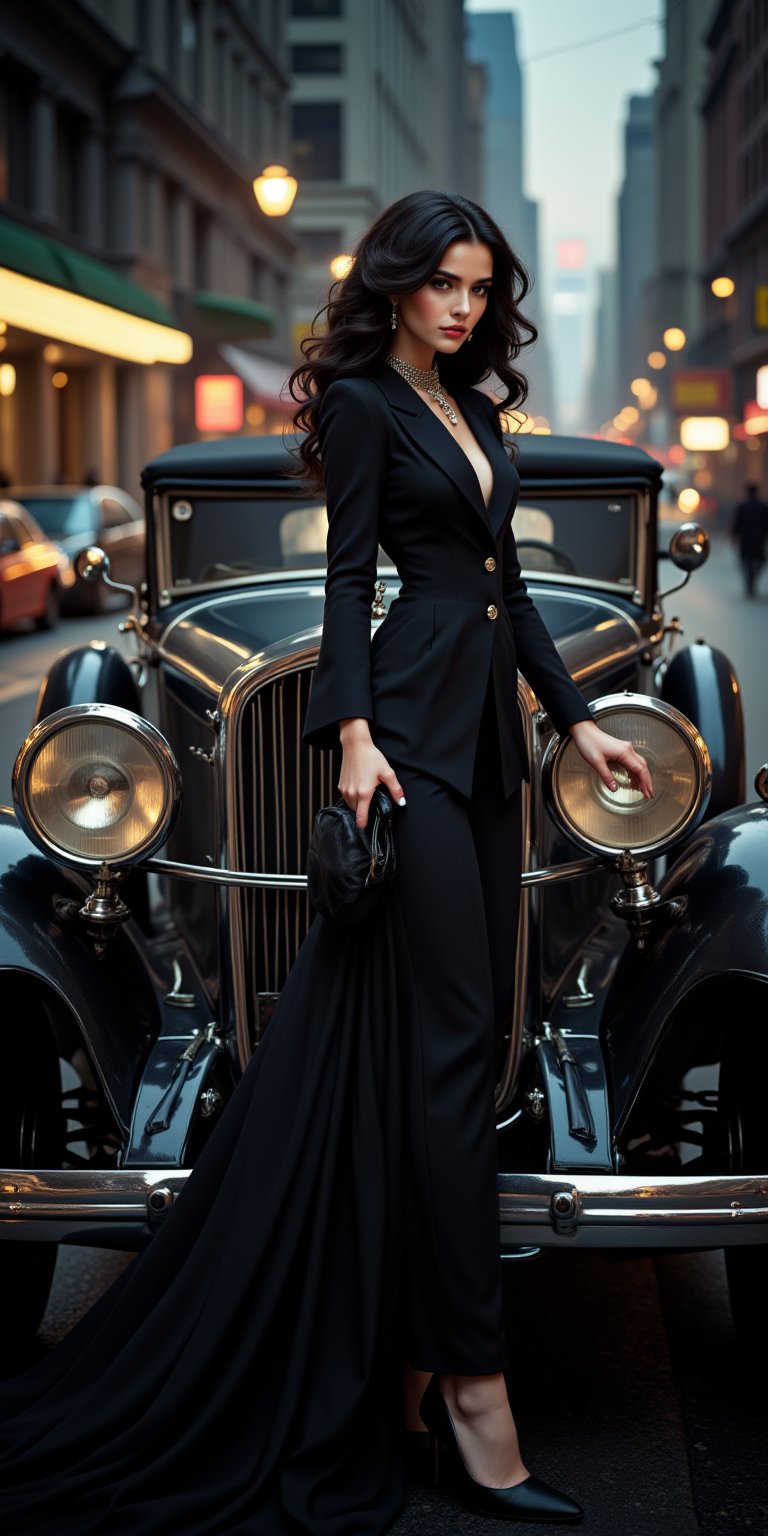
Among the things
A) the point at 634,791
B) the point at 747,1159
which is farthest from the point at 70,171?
the point at 747,1159

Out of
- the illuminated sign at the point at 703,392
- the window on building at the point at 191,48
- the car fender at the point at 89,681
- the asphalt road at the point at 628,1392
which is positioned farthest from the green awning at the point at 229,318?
the asphalt road at the point at 628,1392

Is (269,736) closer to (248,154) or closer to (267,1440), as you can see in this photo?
(267,1440)

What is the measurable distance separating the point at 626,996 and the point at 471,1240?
0.87m

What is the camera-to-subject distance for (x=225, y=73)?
43250 mm

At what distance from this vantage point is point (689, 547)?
5.12 m

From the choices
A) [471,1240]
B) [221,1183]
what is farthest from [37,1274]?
[471,1240]

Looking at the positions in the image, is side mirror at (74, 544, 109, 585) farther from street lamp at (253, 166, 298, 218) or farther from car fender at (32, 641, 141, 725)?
street lamp at (253, 166, 298, 218)

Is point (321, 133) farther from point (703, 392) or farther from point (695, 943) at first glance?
point (695, 943)

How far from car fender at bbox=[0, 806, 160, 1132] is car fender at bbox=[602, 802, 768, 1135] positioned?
93 centimetres

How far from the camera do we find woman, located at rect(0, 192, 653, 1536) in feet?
8.89

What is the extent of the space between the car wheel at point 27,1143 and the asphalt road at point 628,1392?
0.16 meters

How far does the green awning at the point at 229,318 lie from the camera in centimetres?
3847

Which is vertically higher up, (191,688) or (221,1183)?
(191,688)

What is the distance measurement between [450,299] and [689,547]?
2.44m
